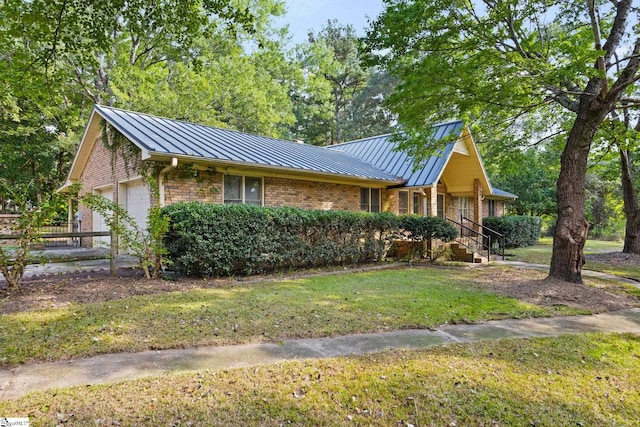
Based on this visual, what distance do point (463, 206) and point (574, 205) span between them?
12401 mm

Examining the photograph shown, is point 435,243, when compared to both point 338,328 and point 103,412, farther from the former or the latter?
point 103,412

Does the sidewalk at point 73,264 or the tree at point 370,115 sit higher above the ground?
the tree at point 370,115

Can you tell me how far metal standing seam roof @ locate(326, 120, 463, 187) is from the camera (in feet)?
46.3

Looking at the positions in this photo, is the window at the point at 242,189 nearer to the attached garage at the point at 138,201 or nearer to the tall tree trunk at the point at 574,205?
the attached garage at the point at 138,201

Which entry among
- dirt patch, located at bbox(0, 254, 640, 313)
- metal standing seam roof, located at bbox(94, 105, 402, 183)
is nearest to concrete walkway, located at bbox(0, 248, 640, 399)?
dirt patch, located at bbox(0, 254, 640, 313)

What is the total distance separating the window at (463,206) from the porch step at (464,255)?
6538 mm

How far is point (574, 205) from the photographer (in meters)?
8.17

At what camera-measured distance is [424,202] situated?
56.8ft

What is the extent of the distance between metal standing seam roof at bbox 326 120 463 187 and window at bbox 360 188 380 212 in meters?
→ 1.24

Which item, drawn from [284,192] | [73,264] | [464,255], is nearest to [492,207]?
[464,255]

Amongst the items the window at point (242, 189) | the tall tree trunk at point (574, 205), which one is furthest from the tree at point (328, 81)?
the tall tree trunk at point (574, 205)

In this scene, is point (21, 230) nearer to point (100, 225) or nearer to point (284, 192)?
point (284, 192)

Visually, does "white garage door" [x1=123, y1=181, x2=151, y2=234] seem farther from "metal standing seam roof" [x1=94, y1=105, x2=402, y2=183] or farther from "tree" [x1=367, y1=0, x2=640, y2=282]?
"tree" [x1=367, y1=0, x2=640, y2=282]

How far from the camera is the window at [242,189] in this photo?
10820 mm
